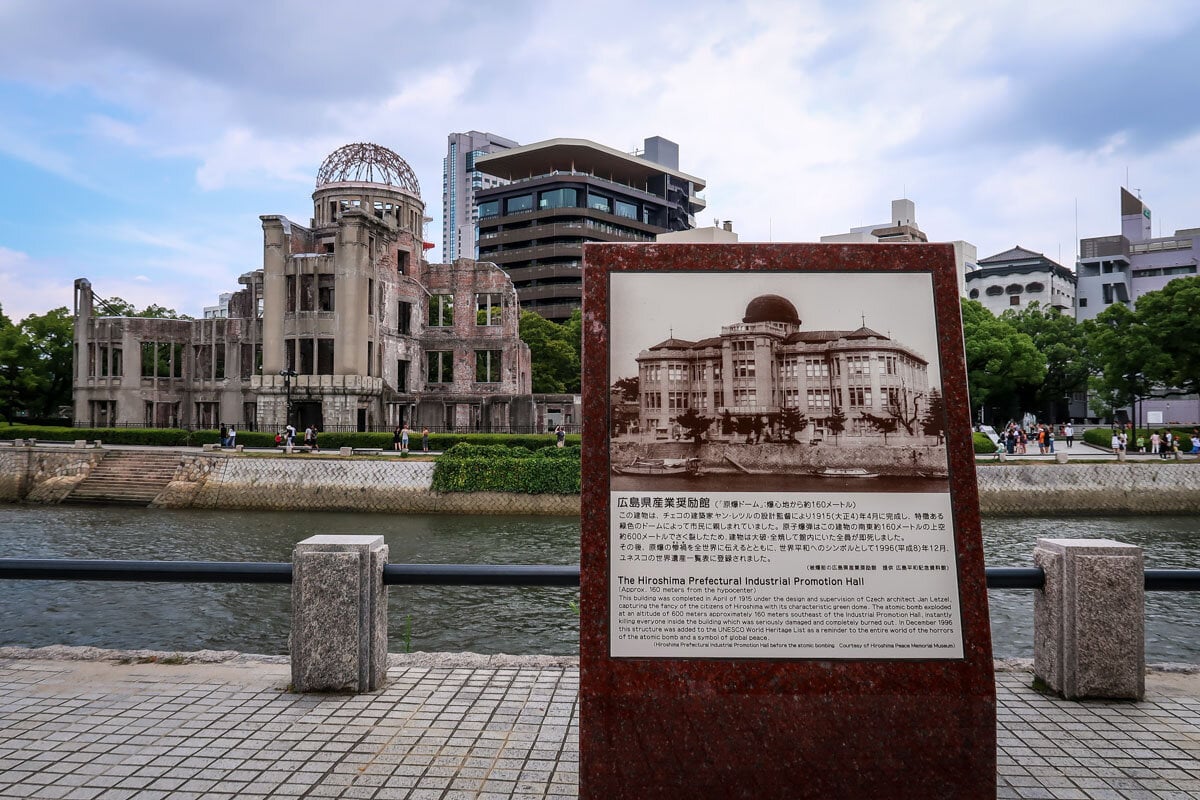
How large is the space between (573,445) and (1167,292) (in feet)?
113

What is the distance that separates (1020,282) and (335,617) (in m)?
85.2

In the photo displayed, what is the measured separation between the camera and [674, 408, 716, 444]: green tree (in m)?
3.94

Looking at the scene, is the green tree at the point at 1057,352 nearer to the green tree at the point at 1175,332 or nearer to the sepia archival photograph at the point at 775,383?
the green tree at the point at 1175,332

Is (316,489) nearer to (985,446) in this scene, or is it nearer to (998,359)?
(985,446)

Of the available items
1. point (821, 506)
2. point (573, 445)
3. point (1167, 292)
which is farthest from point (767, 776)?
point (1167, 292)

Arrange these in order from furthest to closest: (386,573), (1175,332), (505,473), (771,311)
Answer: (1175,332), (505,473), (386,573), (771,311)

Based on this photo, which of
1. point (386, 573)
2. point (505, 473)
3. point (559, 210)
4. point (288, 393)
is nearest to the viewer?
point (386, 573)

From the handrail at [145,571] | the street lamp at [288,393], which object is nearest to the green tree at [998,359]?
the street lamp at [288,393]

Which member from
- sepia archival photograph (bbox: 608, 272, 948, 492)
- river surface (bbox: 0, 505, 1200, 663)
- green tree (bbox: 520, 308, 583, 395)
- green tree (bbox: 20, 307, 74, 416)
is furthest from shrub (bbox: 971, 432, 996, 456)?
green tree (bbox: 20, 307, 74, 416)

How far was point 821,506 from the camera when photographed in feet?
12.6

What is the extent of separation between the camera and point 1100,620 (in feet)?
17.2

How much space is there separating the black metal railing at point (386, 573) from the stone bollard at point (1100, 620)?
191 mm

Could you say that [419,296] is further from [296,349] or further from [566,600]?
[566,600]

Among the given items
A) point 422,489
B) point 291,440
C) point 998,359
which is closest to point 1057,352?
point 998,359
